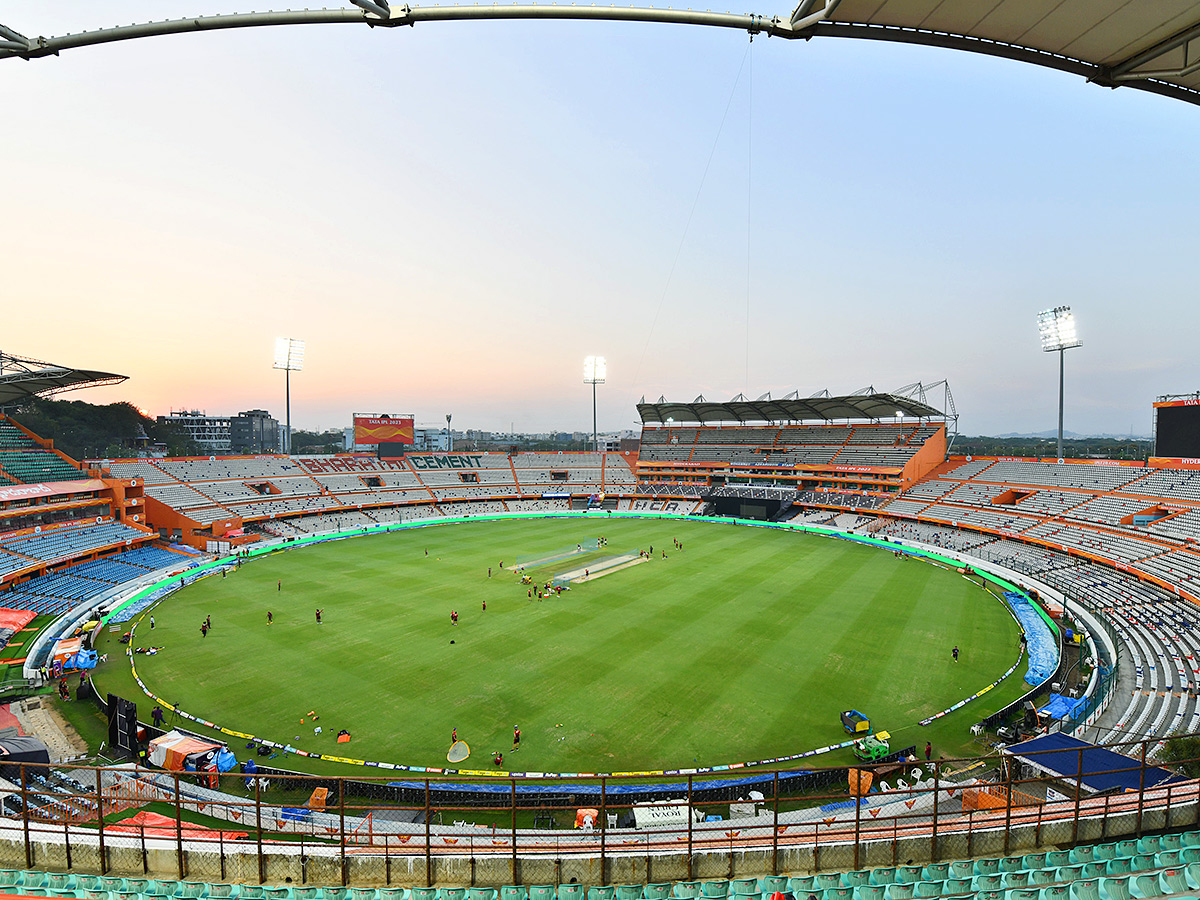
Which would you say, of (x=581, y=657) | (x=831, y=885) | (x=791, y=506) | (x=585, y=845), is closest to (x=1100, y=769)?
(x=831, y=885)

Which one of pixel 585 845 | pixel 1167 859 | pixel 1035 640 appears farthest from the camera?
pixel 1035 640

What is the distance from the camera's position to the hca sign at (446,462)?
83.5 m

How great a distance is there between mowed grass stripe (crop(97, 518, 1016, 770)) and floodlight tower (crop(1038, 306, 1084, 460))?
105 ft

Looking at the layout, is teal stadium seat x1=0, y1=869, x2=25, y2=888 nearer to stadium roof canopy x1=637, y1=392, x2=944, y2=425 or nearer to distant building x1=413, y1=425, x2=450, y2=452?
stadium roof canopy x1=637, y1=392, x2=944, y2=425

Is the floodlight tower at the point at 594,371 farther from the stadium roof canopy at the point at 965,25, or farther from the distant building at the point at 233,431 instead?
the distant building at the point at 233,431

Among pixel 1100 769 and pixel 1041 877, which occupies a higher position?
pixel 1041 877

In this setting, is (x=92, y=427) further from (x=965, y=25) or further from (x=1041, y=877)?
(x=1041, y=877)

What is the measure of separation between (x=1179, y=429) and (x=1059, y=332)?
49.5 feet

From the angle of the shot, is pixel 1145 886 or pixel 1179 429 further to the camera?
pixel 1179 429

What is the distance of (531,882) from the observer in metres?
9.47

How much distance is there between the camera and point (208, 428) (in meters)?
148

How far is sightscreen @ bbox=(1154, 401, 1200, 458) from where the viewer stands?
144 ft

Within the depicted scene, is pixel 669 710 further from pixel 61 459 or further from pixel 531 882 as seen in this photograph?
pixel 61 459

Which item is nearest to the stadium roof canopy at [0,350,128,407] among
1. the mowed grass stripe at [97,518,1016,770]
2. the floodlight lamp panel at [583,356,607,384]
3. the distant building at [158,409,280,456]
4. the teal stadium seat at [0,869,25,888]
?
the mowed grass stripe at [97,518,1016,770]
